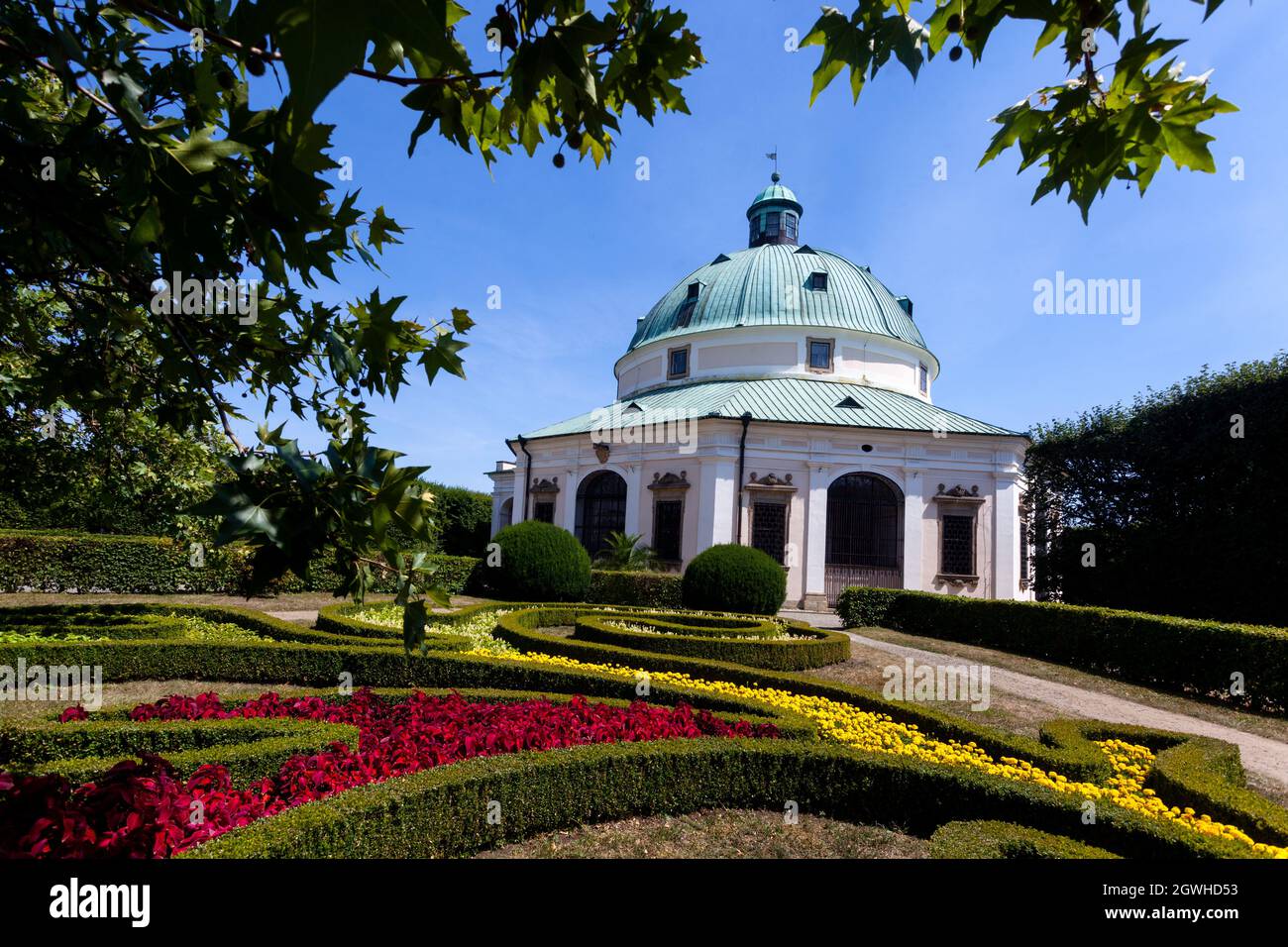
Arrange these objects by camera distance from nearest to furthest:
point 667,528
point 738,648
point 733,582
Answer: point 738,648, point 733,582, point 667,528

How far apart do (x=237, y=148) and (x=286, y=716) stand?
19.3 feet

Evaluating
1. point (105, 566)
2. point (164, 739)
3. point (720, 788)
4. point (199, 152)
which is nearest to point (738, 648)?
point (720, 788)

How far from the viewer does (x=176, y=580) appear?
19906 mm

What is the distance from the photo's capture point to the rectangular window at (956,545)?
2419 centimetres

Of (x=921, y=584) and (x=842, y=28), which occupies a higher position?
(x=842, y=28)

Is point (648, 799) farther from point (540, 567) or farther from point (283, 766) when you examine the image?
point (540, 567)

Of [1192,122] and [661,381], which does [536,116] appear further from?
[661,381]

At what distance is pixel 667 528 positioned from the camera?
25.4 meters

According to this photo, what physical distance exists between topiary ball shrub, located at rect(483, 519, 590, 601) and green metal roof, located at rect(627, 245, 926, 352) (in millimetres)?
15195

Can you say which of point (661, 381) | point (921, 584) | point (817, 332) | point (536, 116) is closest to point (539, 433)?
point (661, 381)

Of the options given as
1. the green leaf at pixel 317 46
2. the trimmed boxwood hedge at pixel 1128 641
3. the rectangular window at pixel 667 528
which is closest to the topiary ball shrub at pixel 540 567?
the rectangular window at pixel 667 528

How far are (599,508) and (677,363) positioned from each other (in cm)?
913

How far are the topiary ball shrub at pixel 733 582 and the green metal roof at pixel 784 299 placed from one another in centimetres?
1486
